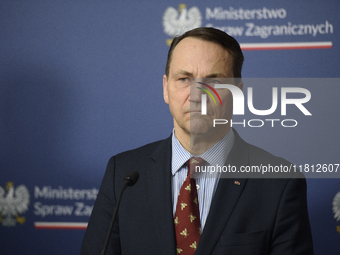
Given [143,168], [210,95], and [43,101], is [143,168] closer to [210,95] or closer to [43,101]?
[210,95]

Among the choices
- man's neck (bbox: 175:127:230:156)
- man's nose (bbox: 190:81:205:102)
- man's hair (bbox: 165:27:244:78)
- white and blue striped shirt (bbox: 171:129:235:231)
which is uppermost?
man's hair (bbox: 165:27:244:78)

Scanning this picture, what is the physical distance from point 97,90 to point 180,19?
0.64 metres

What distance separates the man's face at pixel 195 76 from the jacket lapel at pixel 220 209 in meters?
0.18

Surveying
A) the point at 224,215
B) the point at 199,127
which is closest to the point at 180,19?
the point at 199,127

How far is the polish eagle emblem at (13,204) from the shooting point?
6.70 feet

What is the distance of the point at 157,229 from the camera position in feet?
3.61

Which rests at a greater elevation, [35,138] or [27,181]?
[35,138]

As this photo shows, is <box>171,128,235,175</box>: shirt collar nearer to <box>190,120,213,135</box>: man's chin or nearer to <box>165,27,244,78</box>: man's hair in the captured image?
<box>190,120,213,135</box>: man's chin

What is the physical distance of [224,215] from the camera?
1061 millimetres

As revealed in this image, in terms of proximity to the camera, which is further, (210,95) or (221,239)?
(210,95)

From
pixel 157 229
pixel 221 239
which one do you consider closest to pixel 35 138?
pixel 157 229

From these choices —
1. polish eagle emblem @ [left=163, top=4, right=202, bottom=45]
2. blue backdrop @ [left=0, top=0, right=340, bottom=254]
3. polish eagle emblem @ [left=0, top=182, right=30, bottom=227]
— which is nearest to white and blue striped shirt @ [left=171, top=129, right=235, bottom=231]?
blue backdrop @ [left=0, top=0, right=340, bottom=254]

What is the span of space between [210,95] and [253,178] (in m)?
0.31

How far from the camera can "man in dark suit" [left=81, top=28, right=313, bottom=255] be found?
105 centimetres
